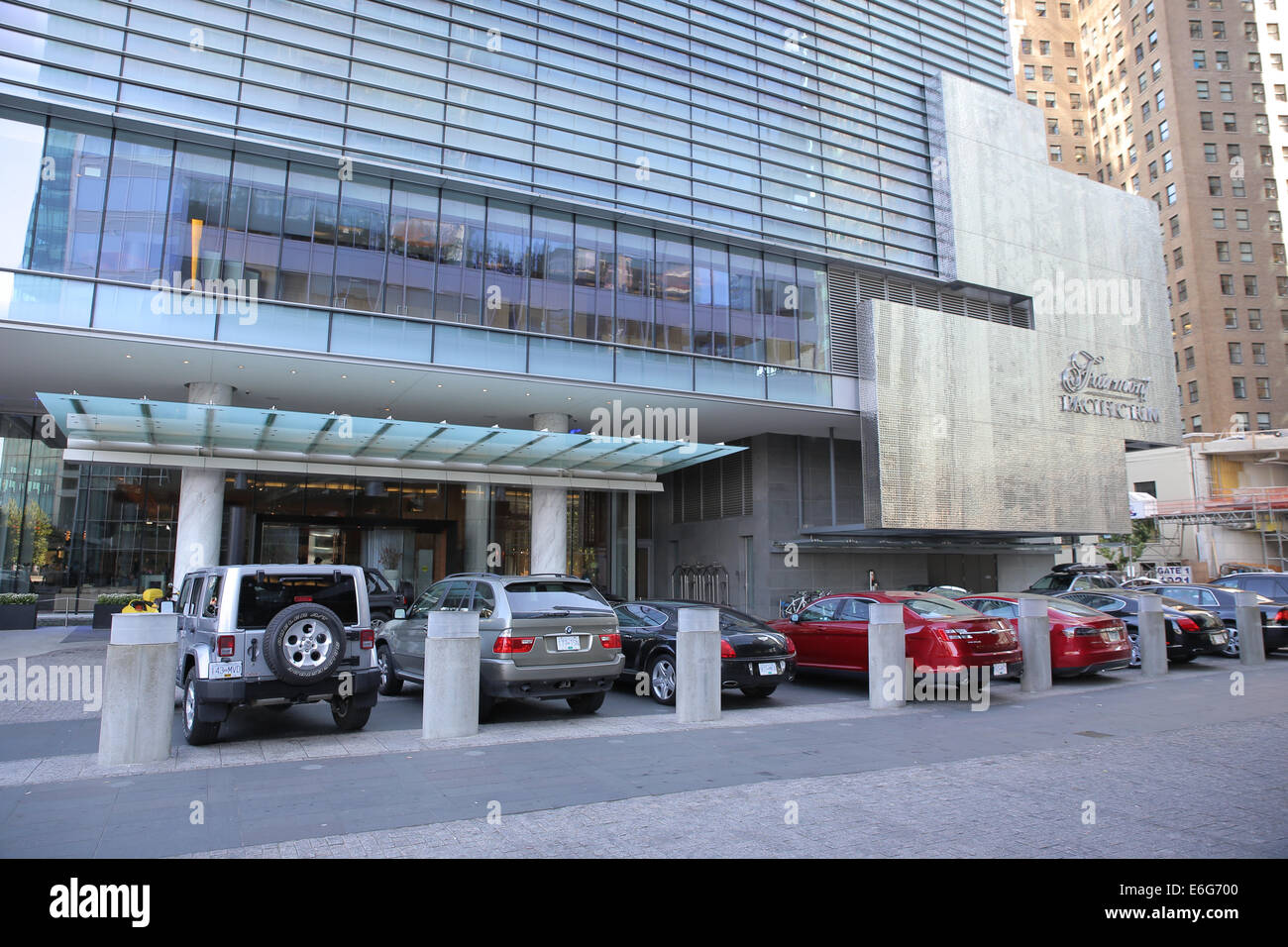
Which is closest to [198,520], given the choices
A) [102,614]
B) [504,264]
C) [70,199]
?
[102,614]

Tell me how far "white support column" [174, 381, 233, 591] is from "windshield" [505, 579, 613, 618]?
43.3 ft

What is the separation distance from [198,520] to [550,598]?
14.0 metres

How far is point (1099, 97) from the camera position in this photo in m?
77.6

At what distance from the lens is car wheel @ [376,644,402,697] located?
471 inches

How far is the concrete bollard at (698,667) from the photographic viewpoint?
10.1 metres

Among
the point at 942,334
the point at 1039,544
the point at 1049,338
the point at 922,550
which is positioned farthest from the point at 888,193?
the point at 1039,544

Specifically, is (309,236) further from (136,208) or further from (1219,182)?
(1219,182)

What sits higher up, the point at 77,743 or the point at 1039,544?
the point at 1039,544

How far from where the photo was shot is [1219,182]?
65.5 m

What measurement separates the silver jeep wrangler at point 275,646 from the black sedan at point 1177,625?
13.4 metres
